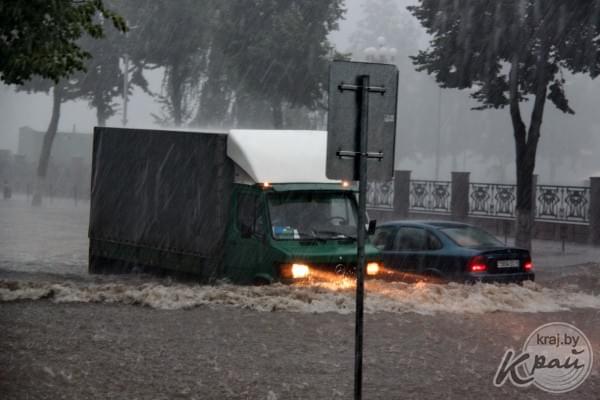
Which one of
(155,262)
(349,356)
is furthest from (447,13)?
(349,356)

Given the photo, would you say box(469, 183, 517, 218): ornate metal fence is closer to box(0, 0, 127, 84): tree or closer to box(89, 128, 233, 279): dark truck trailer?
box(89, 128, 233, 279): dark truck trailer

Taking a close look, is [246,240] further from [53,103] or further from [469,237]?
[53,103]

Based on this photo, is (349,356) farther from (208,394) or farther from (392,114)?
(392,114)

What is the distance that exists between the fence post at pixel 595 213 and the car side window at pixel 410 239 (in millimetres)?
14962

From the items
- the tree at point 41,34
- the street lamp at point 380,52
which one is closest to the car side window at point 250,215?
the tree at point 41,34

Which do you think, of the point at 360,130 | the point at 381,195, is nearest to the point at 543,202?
the point at 381,195

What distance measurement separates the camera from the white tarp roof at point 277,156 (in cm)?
1488

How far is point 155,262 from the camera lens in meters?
17.3

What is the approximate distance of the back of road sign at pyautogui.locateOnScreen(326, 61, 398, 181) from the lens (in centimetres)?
751

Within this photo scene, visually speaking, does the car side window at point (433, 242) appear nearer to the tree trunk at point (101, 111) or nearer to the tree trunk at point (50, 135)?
the tree trunk at point (50, 135)

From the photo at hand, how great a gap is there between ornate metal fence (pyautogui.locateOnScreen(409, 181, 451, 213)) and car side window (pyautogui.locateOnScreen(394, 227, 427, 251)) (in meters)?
19.5

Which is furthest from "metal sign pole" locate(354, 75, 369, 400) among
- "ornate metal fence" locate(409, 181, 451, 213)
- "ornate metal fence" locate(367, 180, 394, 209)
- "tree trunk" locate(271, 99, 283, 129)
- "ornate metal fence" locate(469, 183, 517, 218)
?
"tree trunk" locate(271, 99, 283, 129)

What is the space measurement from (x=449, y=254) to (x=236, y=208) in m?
3.61

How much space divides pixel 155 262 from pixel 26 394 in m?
9.31
